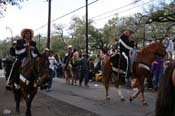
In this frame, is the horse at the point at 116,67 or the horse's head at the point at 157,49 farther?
the horse at the point at 116,67

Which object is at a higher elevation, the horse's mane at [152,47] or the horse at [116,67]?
the horse's mane at [152,47]

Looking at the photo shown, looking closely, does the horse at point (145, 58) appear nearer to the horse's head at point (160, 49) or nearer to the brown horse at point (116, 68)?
the horse's head at point (160, 49)

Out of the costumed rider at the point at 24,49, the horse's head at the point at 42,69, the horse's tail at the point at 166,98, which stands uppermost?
the costumed rider at the point at 24,49

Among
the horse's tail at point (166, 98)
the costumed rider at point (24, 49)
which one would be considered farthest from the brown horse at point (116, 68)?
the horse's tail at point (166, 98)

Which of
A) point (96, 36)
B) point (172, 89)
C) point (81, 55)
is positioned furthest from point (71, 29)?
point (172, 89)

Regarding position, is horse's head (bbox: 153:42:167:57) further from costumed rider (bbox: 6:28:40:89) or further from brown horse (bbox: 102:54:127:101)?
A: costumed rider (bbox: 6:28:40:89)

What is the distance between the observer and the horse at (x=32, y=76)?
37.7 ft

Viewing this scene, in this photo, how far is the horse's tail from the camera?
5.15m

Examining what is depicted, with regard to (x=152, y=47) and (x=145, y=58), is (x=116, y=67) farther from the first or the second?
(x=152, y=47)

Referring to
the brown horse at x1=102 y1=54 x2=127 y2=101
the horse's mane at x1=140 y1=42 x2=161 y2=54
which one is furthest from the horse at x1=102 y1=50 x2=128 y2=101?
the horse's mane at x1=140 y1=42 x2=161 y2=54

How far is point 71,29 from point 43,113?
9035 cm

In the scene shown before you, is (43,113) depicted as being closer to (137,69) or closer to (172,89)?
(137,69)

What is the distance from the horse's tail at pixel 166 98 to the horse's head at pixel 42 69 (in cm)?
637

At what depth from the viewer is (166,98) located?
17.1ft
